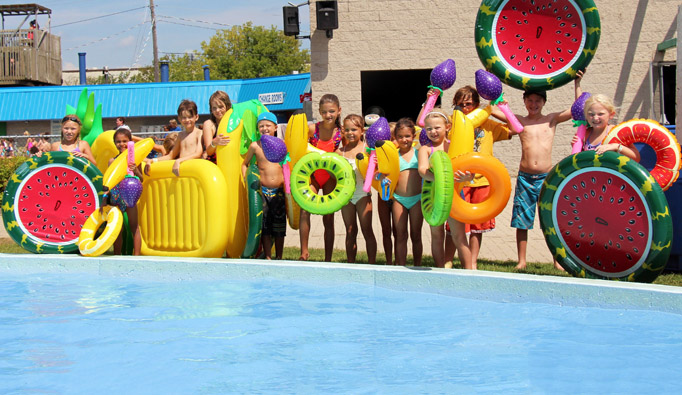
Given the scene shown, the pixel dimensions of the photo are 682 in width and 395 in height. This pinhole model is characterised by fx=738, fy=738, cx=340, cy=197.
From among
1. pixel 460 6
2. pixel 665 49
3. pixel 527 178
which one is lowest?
pixel 527 178

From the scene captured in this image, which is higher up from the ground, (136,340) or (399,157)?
(399,157)

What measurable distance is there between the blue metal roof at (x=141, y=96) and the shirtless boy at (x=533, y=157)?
19228 mm

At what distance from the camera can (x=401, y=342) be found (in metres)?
4.40

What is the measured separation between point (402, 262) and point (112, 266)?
238 cm

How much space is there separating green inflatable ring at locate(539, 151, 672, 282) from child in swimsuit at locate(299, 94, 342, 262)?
6.23 ft

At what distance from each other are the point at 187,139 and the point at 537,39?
10.3ft

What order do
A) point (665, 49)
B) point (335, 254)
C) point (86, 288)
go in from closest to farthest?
point (86, 288) < point (335, 254) < point (665, 49)

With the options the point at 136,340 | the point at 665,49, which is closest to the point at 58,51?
the point at 665,49

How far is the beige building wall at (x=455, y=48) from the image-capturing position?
14938mm

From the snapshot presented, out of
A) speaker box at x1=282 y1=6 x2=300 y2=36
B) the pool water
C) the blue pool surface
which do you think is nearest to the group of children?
the blue pool surface

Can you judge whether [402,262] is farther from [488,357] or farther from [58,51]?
[58,51]

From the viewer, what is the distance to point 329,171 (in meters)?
6.02

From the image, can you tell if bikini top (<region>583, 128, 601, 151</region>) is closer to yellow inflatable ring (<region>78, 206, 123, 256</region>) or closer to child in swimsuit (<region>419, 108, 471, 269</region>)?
child in swimsuit (<region>419, 108, 471, 269</region>)

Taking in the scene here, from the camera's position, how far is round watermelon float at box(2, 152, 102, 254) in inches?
258
